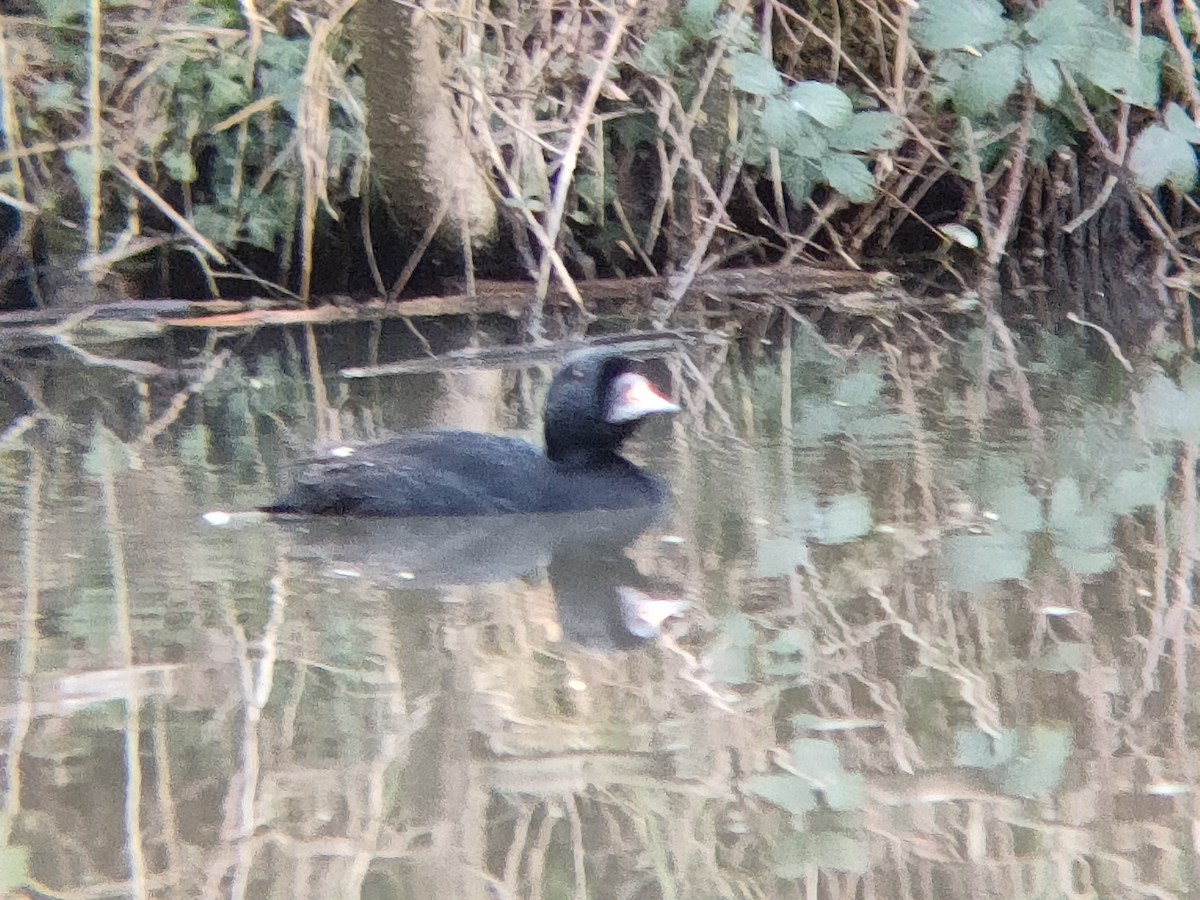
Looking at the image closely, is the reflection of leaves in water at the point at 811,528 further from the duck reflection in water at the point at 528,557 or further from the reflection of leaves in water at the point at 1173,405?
the reflection of leaves in water at the point at 1173,405

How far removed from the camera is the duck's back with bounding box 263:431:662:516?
14.4 feet

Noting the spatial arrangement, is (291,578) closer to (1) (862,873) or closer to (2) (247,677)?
(2) (247,677)

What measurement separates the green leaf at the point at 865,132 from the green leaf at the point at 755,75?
2.24 feet

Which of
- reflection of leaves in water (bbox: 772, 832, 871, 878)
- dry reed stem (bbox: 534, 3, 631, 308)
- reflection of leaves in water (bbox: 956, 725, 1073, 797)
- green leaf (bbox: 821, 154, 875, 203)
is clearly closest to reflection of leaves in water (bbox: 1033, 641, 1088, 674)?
reflection of leaves in water (bbox: 956, 725, 1073, 797)

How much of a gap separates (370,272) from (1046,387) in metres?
3.83

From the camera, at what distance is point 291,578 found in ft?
12.7

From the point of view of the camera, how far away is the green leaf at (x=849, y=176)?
7.54 metres

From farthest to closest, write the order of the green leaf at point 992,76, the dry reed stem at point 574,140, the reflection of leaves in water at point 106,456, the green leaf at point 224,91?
the green leaf at point 224,91 → the dry reed stem at point 574,140 → the green leaf at point 992,76 → the reflection of leaves in water at point 106,456

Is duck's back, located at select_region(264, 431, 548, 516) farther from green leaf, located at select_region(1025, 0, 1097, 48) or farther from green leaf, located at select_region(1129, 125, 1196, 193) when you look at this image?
green leaf, located at select_region(1129, 125, 1196, 193)

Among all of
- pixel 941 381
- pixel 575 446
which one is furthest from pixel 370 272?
pixel 575 446

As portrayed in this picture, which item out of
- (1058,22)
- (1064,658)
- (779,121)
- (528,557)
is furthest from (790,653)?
(779,121)

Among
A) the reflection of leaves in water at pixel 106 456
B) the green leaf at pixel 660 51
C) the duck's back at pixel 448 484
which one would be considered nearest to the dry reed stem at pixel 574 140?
the green leaf at pixel 660 51

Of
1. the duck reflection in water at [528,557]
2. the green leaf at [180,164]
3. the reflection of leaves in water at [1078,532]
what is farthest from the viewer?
the green leaf at [180,164]

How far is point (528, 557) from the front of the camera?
4129mm
